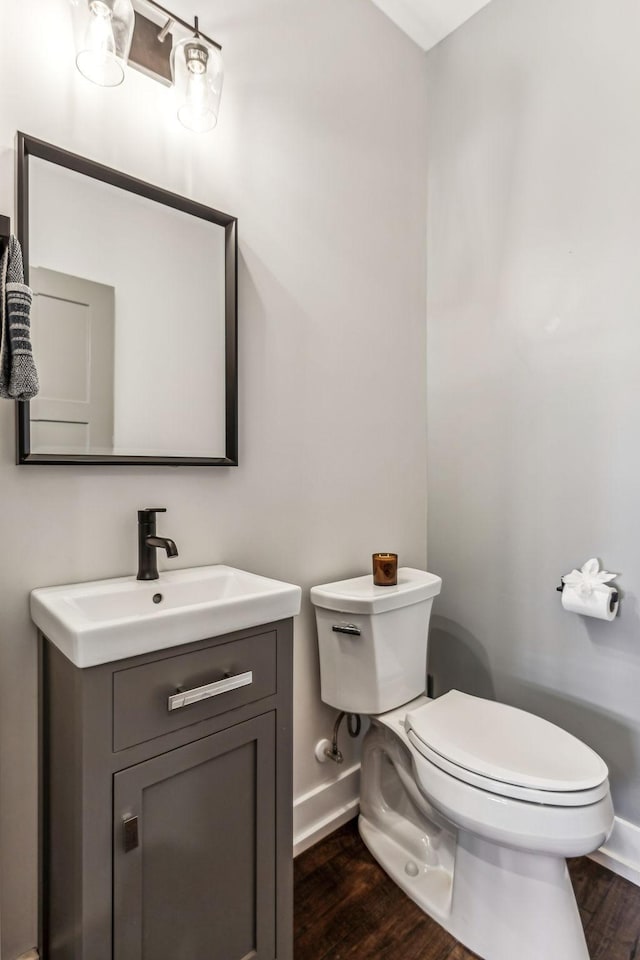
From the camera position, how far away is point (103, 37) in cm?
115

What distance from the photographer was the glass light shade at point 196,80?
129 centimetres

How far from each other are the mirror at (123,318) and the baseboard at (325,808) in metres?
1.11

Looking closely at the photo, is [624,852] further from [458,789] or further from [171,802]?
[171,802]

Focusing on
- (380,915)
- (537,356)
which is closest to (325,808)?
(380,915)

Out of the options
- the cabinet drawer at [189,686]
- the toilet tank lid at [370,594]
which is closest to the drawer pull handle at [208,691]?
the cabinet drawer at [189,686]

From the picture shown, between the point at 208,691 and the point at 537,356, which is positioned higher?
the point at 537,356

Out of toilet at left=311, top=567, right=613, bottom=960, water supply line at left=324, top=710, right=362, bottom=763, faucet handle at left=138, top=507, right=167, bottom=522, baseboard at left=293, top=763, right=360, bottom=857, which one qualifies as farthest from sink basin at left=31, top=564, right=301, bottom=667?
baseboard at left=293, top=763, right=360, bottom=857

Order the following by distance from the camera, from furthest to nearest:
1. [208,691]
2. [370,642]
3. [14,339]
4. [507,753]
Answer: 1. [370,642]
2. [507,753]
3. [208,691]
4. [14,339]

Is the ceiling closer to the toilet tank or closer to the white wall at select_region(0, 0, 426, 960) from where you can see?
the white wall at select_region(0, 0, 426, 960)

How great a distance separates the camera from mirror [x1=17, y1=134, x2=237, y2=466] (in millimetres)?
1148

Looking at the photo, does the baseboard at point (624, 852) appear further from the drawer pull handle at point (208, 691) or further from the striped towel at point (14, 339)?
the striped towel at point (14, 339)

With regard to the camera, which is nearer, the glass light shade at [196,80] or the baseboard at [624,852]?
the glass light shade at [196,80]

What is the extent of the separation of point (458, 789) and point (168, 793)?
0.67 m

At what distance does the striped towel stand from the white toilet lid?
1.23m
